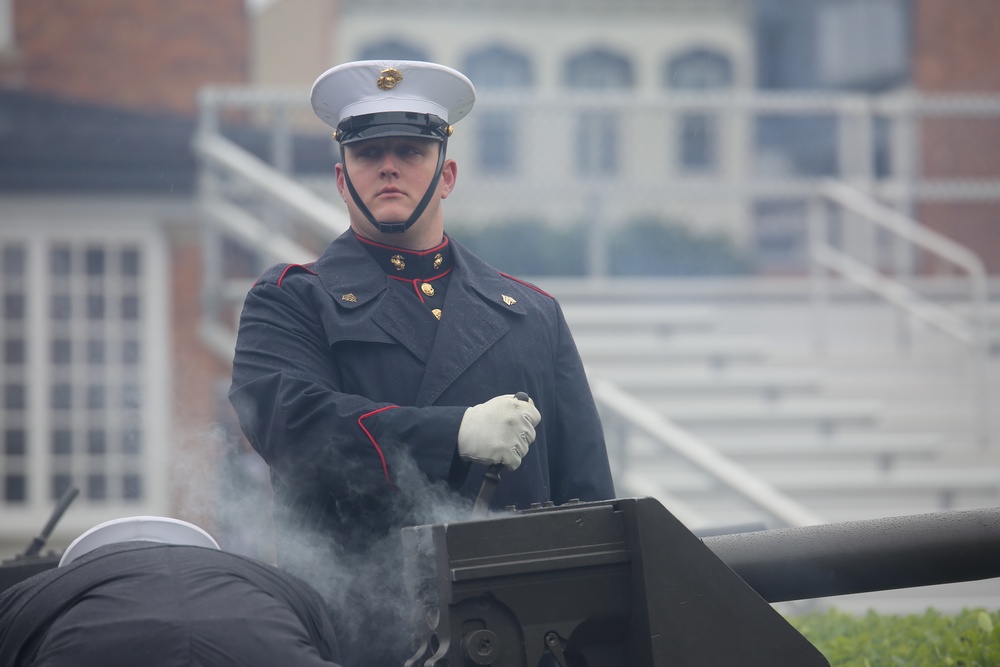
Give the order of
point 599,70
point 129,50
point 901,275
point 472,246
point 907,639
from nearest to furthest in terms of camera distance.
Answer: point 907,639 → point 901,275 → point 472,246 → point 129,50 → point 599,70

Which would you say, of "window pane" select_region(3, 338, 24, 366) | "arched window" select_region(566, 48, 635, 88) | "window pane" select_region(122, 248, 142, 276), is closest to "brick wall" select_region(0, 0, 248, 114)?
"window pane" select_region(122, 248, 142, 276)

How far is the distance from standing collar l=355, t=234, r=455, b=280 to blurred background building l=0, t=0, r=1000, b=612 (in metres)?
1.90

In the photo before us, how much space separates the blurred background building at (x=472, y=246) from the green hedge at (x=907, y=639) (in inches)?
87.3

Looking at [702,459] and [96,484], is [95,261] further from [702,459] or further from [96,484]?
[702,459]

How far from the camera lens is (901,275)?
441 inches

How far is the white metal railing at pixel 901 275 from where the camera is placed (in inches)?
369

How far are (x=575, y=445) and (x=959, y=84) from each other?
1660cm

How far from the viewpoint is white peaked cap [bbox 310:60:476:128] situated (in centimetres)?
336

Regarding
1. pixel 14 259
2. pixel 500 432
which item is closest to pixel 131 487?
pixel 14 259

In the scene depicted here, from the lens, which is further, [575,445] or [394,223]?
[575,445]

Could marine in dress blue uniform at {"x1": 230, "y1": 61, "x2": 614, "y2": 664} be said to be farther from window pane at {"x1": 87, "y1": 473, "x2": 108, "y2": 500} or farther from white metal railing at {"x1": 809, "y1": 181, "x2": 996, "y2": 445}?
window pane at {"x1": 87, "y1": 473, "x2": 108, "y2": 500}

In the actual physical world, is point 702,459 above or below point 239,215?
below

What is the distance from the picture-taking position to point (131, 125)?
36.6ft

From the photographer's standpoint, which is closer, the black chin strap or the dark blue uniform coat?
the dark blue uniform coat
